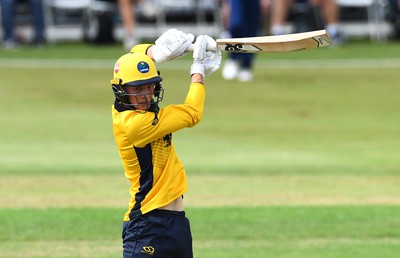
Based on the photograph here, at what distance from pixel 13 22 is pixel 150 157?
633 inches

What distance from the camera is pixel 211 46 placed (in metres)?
6.33

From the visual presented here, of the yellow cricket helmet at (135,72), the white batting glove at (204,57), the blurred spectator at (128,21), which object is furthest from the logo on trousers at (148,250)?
the blurred spectator at (128,21)

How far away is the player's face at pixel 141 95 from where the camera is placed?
19.8 feet

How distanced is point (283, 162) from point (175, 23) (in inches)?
472

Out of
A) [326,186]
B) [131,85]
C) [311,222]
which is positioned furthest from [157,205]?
[326,186]

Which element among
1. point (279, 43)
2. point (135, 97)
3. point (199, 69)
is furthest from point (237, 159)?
point (135, 97)

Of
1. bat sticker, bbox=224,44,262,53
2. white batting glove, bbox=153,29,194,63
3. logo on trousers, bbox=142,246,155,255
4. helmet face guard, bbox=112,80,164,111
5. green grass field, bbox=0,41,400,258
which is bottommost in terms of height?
green grass field, bbox=0,41,400,258

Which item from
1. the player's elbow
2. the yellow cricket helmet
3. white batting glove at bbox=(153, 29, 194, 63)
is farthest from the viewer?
white batting glove at bbox=(153, 29, 194, 63)

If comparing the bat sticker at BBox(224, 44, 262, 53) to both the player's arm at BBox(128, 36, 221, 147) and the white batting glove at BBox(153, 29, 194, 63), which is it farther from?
the white batting glove at BBox(153, 29, 194, 63)

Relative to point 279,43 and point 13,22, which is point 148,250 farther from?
point 13,22

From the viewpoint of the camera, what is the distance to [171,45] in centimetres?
625

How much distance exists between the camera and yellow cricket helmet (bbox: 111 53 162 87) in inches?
235

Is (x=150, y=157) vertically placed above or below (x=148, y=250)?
above

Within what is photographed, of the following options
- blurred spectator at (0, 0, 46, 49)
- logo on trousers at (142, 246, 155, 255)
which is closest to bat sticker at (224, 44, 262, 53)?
logo on trousers at (142, 246, 155, 255)
